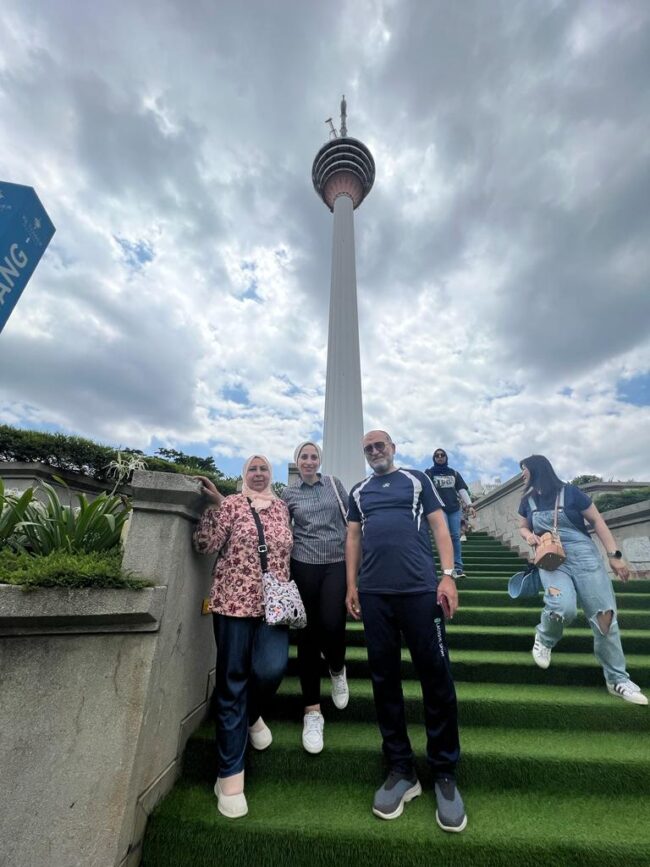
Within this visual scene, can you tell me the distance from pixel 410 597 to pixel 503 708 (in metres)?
1.30

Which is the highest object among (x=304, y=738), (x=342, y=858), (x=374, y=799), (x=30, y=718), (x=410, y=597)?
(x=410, y=597)

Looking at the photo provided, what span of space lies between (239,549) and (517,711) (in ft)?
7.12

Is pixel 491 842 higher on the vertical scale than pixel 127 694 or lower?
lower

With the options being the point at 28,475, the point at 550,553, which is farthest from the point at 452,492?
the point at 28,475

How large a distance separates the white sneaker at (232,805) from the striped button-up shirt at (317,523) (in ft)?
3.86

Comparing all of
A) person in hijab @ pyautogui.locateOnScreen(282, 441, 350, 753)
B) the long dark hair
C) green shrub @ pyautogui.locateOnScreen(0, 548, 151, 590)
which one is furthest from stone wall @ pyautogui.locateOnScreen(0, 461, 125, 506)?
the long dark hair

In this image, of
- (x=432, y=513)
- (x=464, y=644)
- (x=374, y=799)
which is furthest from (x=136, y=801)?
(x=464, y=644)

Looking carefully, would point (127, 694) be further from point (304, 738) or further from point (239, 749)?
point (304, 738)

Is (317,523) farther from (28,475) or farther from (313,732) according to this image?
(28,475)

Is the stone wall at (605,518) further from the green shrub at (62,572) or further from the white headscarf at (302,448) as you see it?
the green shrub at (62,572)

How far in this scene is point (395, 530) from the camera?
7.09 ft

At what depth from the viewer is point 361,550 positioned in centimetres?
235

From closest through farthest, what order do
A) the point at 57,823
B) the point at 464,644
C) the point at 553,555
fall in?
1. the point at 57,823
2. the point at 553,555
3. the point at 464,644

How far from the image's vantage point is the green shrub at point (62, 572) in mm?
1718
